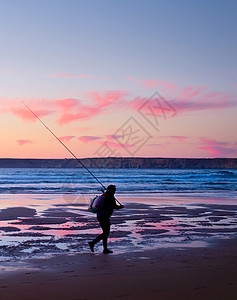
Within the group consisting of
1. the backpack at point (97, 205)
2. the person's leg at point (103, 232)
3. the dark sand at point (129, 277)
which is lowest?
the dark sand at point (129, 277)

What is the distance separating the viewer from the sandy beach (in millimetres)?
5723

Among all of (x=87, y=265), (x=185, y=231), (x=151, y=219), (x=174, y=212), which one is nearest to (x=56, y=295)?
(x=87, y=265)

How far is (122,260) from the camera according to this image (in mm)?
7562

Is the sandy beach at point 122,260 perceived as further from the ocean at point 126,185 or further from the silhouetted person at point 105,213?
the ocean at point 126,185

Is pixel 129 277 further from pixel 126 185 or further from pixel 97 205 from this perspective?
pixel 126 185

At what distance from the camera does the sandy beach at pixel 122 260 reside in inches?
225

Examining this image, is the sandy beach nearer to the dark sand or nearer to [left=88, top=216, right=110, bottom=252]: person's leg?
the dark sand

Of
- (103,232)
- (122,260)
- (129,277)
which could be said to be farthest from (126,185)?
(129,277)

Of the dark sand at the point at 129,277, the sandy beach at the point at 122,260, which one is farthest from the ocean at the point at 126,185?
the dark sand at the point at 129,277

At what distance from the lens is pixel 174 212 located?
52.6 ft

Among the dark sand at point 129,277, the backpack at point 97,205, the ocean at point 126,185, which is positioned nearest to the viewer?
the dark sand at point 129,277

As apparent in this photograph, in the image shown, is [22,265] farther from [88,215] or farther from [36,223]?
[88,215]

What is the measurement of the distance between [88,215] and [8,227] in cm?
364

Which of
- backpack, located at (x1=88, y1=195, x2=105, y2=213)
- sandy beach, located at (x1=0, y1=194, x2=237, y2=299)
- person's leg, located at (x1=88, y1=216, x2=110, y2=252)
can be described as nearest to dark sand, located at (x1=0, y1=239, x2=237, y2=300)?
sandy beach, located at (x1=0, y1=194, x2=237, y2=299)
